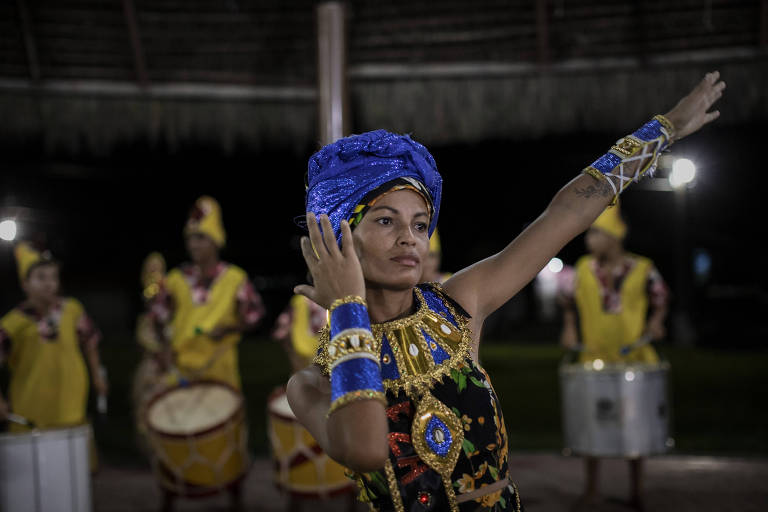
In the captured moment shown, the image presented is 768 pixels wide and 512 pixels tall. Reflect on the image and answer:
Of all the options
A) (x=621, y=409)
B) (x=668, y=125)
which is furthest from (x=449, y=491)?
(x=621, y=409)

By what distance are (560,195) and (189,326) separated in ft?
15.2

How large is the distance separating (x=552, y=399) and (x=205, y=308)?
22.0 ft

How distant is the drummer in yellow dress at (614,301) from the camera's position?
6133 mm

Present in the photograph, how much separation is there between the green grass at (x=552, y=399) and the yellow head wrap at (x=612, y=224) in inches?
111

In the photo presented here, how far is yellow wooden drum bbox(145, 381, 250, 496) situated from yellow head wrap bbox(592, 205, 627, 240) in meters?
3.02

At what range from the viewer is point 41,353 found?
586 cm

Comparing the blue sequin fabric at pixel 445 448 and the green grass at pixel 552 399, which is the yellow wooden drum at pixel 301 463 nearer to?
the green grass at pixel 552 399

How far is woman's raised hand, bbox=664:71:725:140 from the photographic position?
7.43ft

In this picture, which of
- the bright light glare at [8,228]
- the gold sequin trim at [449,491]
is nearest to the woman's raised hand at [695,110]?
the gold sequin trim at [449,491]

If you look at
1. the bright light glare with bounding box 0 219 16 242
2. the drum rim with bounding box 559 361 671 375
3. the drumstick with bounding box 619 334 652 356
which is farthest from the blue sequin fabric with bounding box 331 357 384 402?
the bright light glare with bounding box 0 219 16 242

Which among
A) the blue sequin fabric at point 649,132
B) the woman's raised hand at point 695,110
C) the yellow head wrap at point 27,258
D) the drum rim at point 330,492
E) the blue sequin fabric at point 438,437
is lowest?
the drum rim at point 330,492

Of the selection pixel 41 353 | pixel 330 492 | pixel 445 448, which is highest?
pixel 445 448

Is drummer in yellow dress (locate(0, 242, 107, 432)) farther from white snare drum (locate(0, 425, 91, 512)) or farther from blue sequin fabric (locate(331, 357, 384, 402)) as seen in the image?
blue sequin fabric (locate(331, 357, 384, 402))

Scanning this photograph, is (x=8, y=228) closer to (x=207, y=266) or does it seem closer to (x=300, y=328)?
(x=207, y=266)
